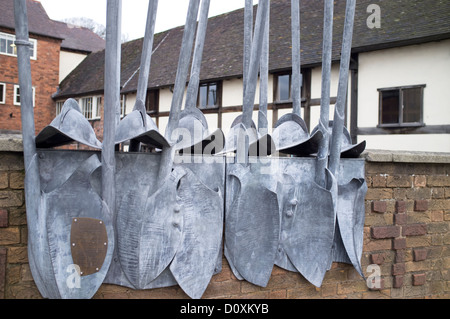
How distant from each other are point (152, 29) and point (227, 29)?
446 inches

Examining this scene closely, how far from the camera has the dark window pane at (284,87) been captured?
10.1m

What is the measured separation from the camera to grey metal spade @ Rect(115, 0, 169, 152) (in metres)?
2.10

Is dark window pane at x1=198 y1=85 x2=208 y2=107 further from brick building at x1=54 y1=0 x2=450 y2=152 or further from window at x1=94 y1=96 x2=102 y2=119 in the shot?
window at x1=94 y1=96 x2=102 y2=119

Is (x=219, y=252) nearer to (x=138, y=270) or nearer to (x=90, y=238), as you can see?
(x=138, y=270)

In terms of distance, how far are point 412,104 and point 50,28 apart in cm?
1743

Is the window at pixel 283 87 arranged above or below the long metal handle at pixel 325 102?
above

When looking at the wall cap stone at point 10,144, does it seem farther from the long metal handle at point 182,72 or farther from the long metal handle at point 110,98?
the long metal handle at point 182,72

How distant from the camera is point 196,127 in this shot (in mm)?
2436

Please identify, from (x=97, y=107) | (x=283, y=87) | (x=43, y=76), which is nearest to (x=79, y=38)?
(x=43, y=76)

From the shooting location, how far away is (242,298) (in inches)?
96.5

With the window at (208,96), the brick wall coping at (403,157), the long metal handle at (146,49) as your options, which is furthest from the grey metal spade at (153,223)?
the window at (208,96)

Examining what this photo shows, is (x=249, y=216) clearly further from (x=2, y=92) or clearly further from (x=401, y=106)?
(x=2, y=92)

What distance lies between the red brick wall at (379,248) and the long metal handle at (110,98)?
1.26 ft

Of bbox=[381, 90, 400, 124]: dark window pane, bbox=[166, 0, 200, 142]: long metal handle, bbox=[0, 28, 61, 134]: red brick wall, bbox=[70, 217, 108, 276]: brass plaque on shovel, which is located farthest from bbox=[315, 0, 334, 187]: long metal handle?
bbox=[0, 28, 61, 134]: red brick wall
